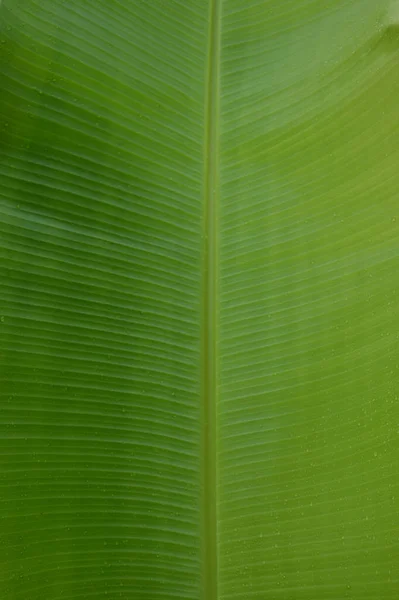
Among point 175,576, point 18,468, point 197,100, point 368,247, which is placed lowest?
point 175,576

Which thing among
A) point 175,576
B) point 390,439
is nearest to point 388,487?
point 390,439

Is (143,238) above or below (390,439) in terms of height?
above

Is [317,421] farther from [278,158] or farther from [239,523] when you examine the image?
[278,158]

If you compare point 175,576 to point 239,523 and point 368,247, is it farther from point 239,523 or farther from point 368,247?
point 368,247
